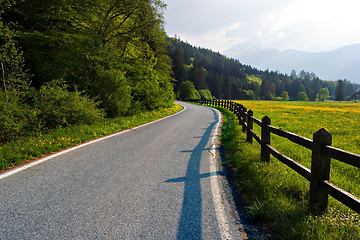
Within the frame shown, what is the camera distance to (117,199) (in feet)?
11.6

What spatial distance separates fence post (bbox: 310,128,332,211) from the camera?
313 centimetres

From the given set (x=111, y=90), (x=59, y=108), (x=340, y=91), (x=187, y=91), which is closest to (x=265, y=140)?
(x=59, y=108)

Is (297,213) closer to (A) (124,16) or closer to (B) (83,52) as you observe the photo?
(B) (83,52)

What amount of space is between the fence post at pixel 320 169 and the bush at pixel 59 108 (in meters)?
8.50

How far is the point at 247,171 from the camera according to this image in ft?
16.0

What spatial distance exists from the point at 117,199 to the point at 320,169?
3206mm

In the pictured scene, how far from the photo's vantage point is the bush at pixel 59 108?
8.43 m

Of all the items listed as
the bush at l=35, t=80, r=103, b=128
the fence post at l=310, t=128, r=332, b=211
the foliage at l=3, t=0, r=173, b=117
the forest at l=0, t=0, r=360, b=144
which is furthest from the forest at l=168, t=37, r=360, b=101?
the fence post at l=310, t=128, r=332, b=211

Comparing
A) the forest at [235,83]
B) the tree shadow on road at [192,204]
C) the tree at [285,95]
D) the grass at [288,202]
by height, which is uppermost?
the forest at [235,83]

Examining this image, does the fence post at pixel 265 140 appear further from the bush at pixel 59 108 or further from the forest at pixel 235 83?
the forest at pixel 235 83

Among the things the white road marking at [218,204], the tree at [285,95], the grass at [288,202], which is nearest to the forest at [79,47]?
the white road marking at [218,204]

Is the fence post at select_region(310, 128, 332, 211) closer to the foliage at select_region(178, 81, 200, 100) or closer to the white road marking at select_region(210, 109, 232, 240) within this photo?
the white road marking at select_region(210, 109, 232, 240)

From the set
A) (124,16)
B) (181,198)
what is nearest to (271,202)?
(181,198)

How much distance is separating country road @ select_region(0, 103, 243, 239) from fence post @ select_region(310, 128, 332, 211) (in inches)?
50.4
